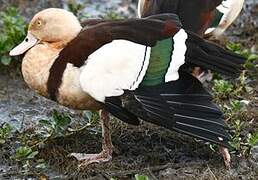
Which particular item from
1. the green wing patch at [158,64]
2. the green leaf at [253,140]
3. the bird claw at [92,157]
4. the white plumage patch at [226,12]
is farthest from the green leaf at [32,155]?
the white plumage patch at [226,12]

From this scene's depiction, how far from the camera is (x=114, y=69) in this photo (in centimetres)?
441

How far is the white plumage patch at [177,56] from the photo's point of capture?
14.8 ft

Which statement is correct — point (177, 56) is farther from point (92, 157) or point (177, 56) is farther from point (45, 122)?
point (45, 122)

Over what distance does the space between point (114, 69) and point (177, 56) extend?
1.22 feet

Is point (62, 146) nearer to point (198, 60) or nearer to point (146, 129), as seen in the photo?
point (146, 129)

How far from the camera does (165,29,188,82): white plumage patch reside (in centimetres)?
452

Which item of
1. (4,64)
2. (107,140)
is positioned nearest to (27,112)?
(4,64)

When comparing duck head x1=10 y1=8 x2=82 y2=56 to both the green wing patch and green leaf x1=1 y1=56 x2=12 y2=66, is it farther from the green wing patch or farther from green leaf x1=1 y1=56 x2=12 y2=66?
green leaf x1=1 y1=56 x2=12 y2=66

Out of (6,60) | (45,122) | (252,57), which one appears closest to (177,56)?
(45,122)

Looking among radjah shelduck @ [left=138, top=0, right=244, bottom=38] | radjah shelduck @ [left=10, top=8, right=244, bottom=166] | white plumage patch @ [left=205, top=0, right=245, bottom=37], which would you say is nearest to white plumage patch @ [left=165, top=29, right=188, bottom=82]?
radjah shelduck @ [left=10, top=8, right=244, bottom=166]

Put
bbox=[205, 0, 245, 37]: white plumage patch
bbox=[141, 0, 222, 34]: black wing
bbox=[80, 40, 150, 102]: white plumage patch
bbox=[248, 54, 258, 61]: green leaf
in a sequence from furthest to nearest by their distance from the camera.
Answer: bbox=[248, 54, 258, 61]: green leaf, bbox=[205, 0, 245, 37]: white plumage patch, bbox=[141, 0, 222, 34]: black wing, bbox=[80, 40, 150, 102]: white plumage patch

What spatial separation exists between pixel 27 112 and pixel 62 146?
83 centimetres

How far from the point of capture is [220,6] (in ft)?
19.5

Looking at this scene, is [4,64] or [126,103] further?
[4,64]
